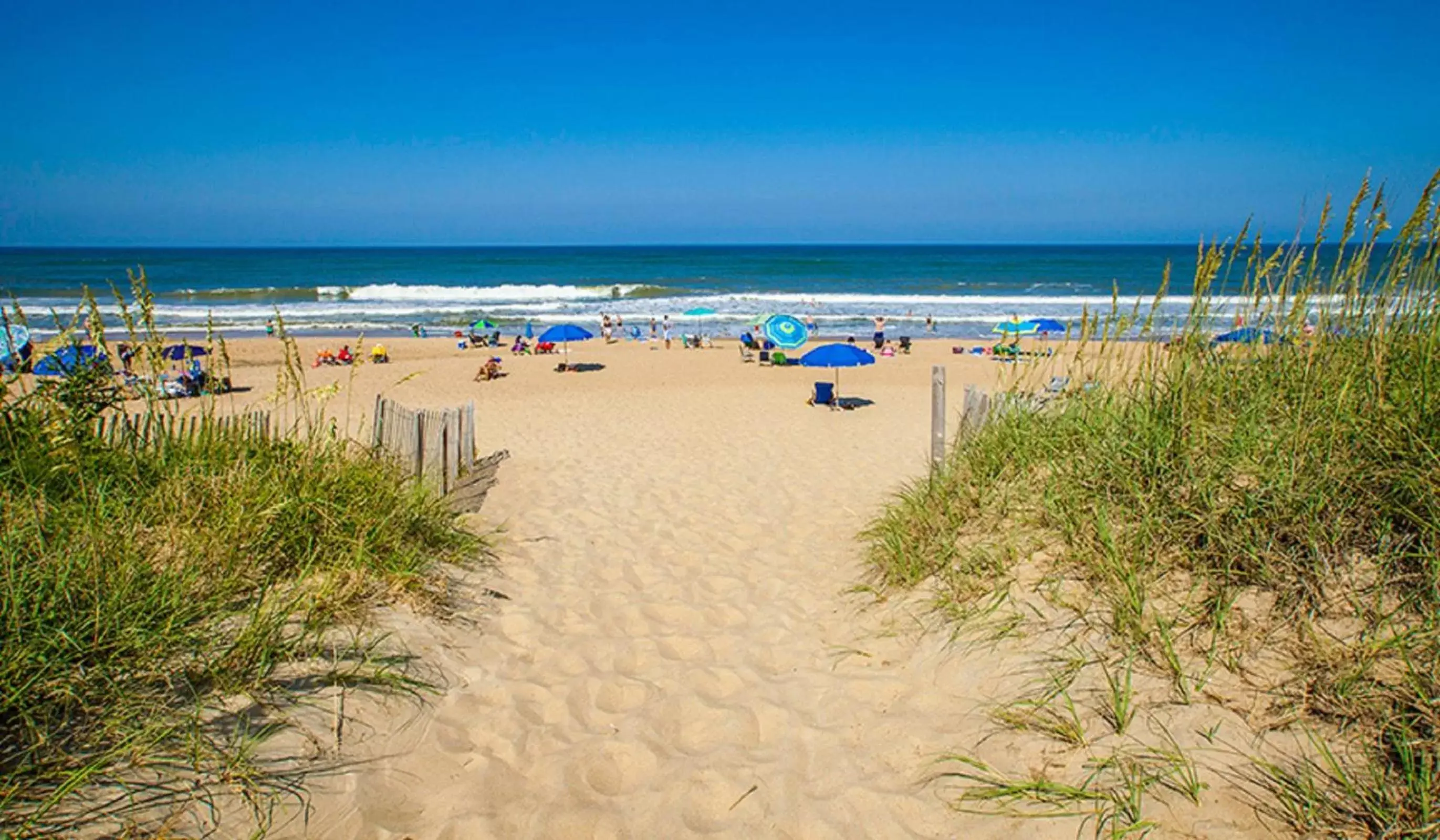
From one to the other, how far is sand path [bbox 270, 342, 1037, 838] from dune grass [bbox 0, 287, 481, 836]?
16.6 inches

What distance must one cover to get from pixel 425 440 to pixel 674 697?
3.62m

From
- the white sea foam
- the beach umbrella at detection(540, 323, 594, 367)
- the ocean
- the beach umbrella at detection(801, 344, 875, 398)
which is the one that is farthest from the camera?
the white sea foam

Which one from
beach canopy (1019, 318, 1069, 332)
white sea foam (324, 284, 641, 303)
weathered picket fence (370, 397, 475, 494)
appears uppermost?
white sea foam (324, 284, 641, 303)

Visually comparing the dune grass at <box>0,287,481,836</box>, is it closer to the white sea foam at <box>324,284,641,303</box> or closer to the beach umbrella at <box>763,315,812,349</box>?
the beach umbrella at <box>763,315,812,349</box>

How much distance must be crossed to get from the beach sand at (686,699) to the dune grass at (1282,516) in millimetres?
352

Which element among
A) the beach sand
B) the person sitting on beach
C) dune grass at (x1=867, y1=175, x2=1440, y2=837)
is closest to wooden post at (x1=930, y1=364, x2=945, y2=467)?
the beach sand

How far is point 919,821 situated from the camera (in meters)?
2.48

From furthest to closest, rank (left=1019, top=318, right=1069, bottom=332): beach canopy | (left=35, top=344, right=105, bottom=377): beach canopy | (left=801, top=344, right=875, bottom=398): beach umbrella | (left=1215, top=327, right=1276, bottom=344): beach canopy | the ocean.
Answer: the ocean
(left=1019, top=318, right=1069, bottom=332): beach canopy
(left=801, top=344, right=875, bottom=398): beach umbrella
(left=1215, top=327, right=1276, bottom=344): beach canopy
(left=35, top=344, right=105, bottom=377): beach canopy

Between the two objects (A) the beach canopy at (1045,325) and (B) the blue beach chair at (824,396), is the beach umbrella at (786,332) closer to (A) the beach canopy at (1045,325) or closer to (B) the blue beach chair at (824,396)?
(B) the blue beach chair at (824,396)

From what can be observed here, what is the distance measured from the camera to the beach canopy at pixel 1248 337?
3.88 metres

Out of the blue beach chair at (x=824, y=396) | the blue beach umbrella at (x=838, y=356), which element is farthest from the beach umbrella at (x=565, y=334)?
the blue beach umbrella at (x=838, y=356)

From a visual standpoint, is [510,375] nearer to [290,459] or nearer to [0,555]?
[290,459]

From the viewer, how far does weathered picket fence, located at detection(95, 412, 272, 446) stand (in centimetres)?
389

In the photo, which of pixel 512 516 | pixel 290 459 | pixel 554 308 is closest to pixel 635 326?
pixel 554 308
